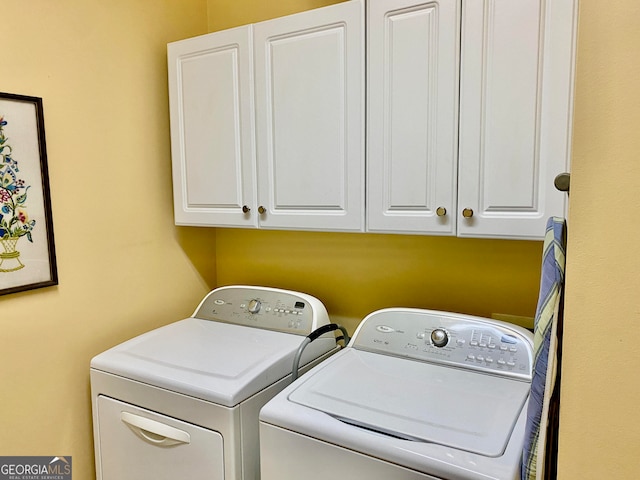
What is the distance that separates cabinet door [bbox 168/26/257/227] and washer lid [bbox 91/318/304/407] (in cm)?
44

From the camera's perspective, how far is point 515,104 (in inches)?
46.5

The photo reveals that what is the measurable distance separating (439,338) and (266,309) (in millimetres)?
706

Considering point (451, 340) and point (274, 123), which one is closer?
point (451, 340)

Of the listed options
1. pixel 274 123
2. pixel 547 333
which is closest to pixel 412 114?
pixel 274 123

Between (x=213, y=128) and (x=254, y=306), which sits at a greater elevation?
(x=213, y=128)

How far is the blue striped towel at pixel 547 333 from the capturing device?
65 centimetres

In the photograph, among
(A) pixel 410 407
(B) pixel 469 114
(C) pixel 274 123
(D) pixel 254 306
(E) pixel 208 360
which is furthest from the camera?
(D) pixel 254 306

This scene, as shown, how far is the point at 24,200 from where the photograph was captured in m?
1.43

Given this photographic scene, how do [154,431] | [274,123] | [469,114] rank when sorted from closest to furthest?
[469,114] → [154,431] → [274,123]

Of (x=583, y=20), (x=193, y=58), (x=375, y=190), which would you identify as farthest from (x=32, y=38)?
(x=583, y=20)

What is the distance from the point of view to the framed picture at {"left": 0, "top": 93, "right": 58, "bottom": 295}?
4.51 feet

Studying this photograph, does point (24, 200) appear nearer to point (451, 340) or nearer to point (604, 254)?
point (451, 340)

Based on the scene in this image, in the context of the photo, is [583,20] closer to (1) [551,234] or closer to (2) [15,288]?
(1) [551,234]

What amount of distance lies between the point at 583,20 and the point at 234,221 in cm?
139
